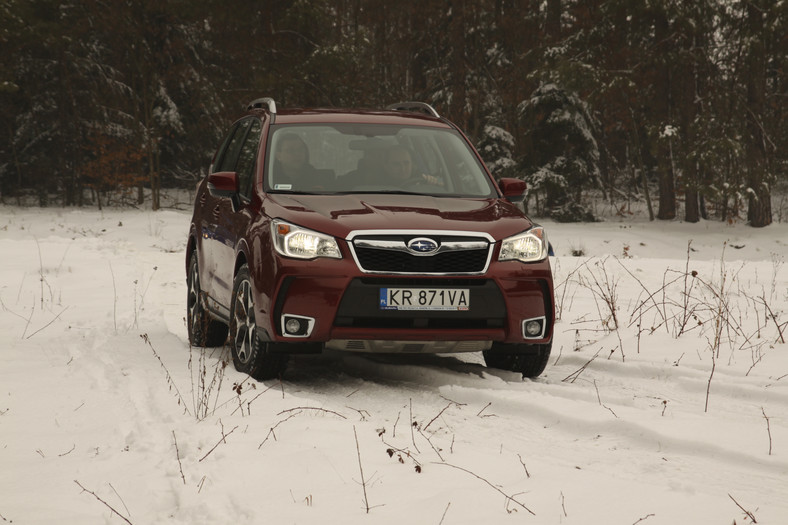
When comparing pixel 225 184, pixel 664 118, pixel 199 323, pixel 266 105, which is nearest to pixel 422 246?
pixel 225 184

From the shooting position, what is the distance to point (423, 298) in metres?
5.62

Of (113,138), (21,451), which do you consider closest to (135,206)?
(113,138)

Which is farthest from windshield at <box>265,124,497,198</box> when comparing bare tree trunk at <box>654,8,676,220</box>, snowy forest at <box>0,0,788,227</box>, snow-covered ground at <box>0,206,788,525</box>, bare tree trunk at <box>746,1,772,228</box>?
bare tree trunk at <box>654,8,676,220</box>

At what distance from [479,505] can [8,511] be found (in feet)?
5.94

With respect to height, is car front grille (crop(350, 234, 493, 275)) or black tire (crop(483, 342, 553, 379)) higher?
car front grille (crop(350, 234, 493, 275))

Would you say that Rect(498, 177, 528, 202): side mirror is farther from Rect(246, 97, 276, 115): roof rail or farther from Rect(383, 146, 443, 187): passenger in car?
Rect(246, 97, 276, 115): roof rail

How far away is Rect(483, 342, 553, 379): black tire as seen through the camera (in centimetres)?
609

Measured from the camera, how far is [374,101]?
97.2ft

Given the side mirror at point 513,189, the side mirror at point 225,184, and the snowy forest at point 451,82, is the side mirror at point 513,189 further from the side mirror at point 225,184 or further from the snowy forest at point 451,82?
the snowy forest at point 451,82

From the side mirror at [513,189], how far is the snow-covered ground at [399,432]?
1278 mm

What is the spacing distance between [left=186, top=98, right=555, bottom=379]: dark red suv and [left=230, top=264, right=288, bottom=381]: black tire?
0.04 ft

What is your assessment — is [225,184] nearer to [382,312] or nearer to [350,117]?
[350,117]

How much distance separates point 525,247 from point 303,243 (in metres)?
1.42

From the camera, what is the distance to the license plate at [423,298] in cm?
558
